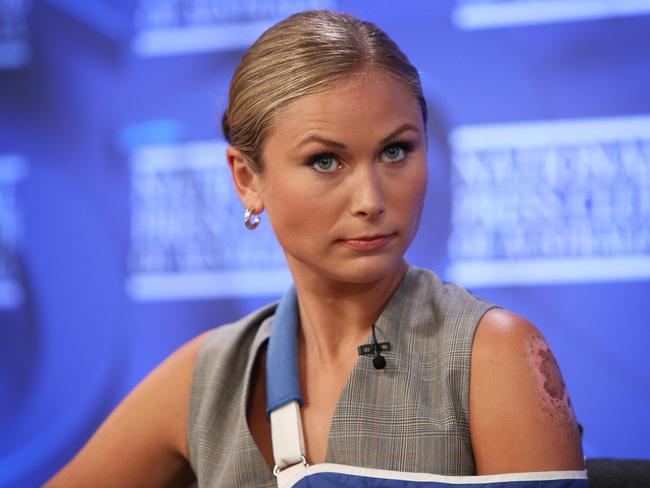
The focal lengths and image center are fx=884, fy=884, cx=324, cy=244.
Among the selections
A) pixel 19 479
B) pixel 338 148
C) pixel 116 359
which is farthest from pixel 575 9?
pixel 19 479

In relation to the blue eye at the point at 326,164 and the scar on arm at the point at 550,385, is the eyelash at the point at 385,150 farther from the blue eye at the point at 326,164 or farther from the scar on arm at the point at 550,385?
the scar on arm at the point at 550,385

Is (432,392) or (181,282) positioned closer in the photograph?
(432,392)

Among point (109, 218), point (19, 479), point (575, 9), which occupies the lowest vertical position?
point (19, 479)

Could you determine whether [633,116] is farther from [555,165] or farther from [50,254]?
[50,254]

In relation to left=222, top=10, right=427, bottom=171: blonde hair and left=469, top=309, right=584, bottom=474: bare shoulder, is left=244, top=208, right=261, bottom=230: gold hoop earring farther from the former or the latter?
left=469, top=309, right=584, bottom=474: bare shoulder

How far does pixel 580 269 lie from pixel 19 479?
1688 millimetres

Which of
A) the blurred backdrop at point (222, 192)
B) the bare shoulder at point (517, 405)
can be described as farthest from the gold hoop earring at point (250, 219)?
the blurred backdrop at point (222, 192)

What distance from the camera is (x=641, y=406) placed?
211 centimetres

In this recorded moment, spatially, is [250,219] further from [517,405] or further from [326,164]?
[517,405]

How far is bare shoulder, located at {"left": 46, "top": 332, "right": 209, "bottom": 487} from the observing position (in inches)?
59.4

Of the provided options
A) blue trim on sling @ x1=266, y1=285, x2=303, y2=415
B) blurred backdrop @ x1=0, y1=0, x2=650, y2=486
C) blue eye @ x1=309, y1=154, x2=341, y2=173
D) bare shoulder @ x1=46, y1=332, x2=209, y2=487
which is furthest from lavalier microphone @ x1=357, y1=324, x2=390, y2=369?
blurred backdrop @ x1=0, y1=0, x2=650, y2=486

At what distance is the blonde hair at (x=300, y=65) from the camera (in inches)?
49.6

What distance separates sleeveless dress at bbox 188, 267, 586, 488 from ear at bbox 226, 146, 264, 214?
0.70ft

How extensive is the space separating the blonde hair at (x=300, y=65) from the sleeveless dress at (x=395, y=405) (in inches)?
12.1
